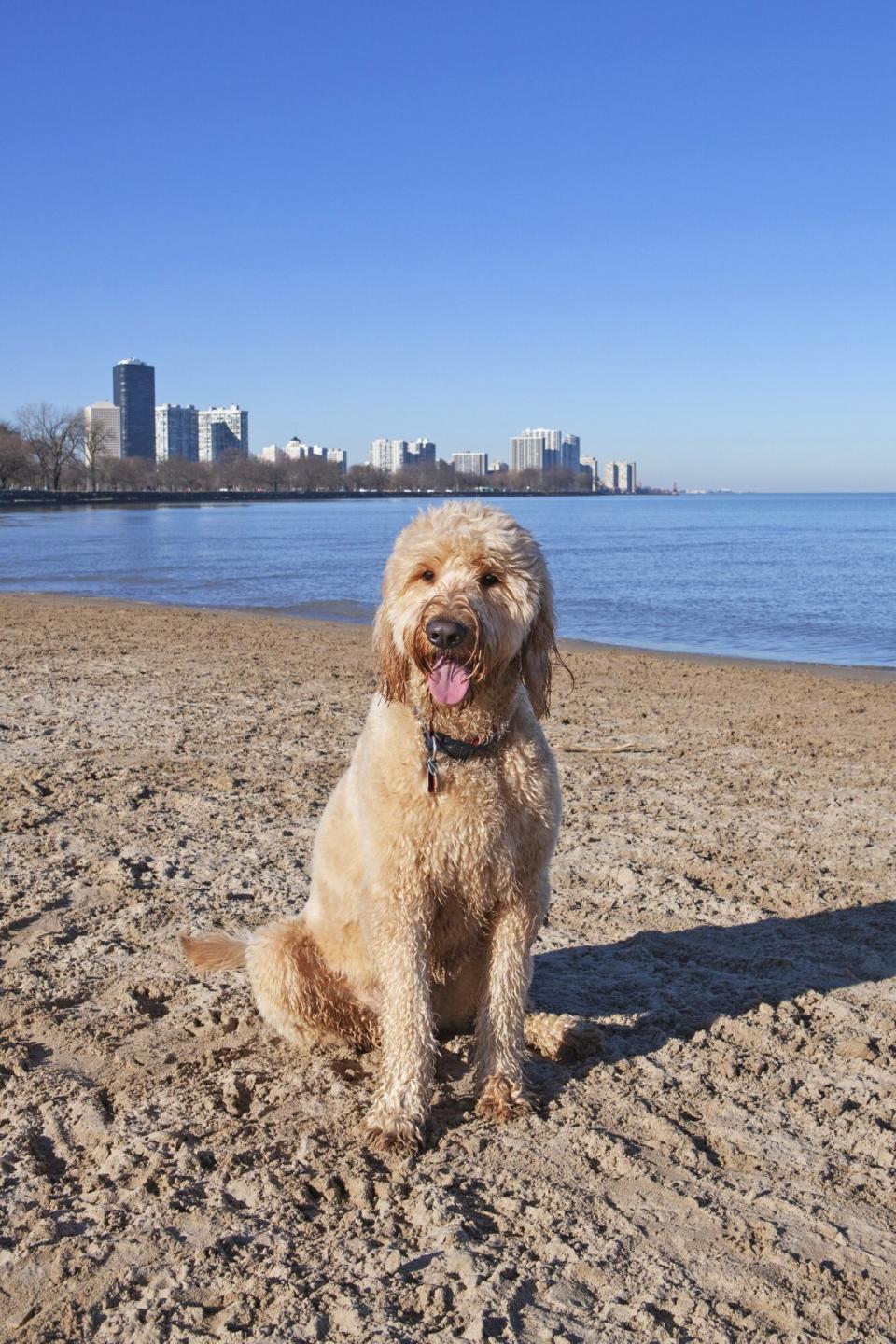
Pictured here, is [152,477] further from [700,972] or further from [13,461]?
[700,972]

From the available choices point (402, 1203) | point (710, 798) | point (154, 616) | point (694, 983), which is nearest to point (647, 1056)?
point (694, 983)

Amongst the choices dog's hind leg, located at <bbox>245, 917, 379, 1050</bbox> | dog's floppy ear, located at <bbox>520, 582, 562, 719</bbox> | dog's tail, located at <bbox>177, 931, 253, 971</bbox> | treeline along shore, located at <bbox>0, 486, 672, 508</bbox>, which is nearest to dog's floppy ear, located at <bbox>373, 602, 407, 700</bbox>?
Answer: dog's floppy ear, located at <bbox>520, 582, 562, 719</bbox>

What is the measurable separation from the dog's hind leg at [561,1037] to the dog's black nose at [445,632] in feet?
A: 4.72

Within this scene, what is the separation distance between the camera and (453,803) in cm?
332

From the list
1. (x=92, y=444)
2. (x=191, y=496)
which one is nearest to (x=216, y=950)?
(x=191, y=496)

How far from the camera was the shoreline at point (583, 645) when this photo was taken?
14.8 metres

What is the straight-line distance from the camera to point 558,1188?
297cm

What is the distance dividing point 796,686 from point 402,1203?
1036cm

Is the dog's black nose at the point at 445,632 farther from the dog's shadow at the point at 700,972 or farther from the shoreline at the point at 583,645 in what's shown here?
the shoreline at the point at 583,645

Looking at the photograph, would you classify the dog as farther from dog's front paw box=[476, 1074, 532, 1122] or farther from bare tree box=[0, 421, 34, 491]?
bare tree box=[0, 421, 34, 491]

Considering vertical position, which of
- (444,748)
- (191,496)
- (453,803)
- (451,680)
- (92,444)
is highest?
(92,444)

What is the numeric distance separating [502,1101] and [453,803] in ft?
3.02

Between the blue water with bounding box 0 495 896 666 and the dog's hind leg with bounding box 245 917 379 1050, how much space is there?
44.6 feet

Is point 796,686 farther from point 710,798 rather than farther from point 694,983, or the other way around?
point 694,983
